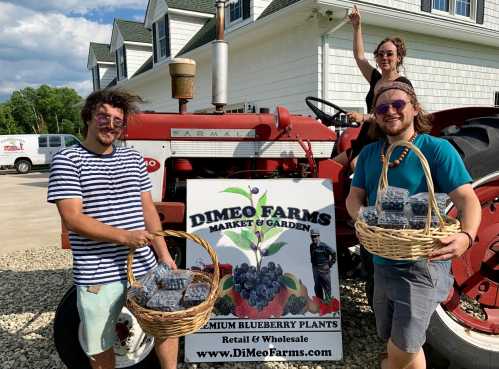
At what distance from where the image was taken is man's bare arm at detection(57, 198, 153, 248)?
5.35 ft

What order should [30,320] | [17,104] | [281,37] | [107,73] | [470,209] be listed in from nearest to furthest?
[470,209], [30,320], [281,37], [107,73], [17,104]

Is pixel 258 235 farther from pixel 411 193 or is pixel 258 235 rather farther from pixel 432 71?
pixel 432 71

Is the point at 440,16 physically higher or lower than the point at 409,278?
higher

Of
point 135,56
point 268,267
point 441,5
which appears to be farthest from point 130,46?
point 268,267

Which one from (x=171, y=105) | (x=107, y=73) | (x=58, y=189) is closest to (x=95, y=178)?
(x=58, y=189)

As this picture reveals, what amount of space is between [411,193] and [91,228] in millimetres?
1252

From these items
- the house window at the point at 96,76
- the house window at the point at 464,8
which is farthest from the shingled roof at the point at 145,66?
the house window at the point at 464,8

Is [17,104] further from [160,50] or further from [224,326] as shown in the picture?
[224,326]

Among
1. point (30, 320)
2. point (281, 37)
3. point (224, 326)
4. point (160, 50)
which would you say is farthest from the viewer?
point (160, 50)

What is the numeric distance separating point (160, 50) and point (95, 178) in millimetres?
11084

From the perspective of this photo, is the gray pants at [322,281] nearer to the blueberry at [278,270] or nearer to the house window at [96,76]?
the blueberry at [278,270]

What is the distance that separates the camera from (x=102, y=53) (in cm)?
1784

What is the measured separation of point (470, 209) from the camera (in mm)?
1522

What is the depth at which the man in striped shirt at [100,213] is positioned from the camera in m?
1.66
